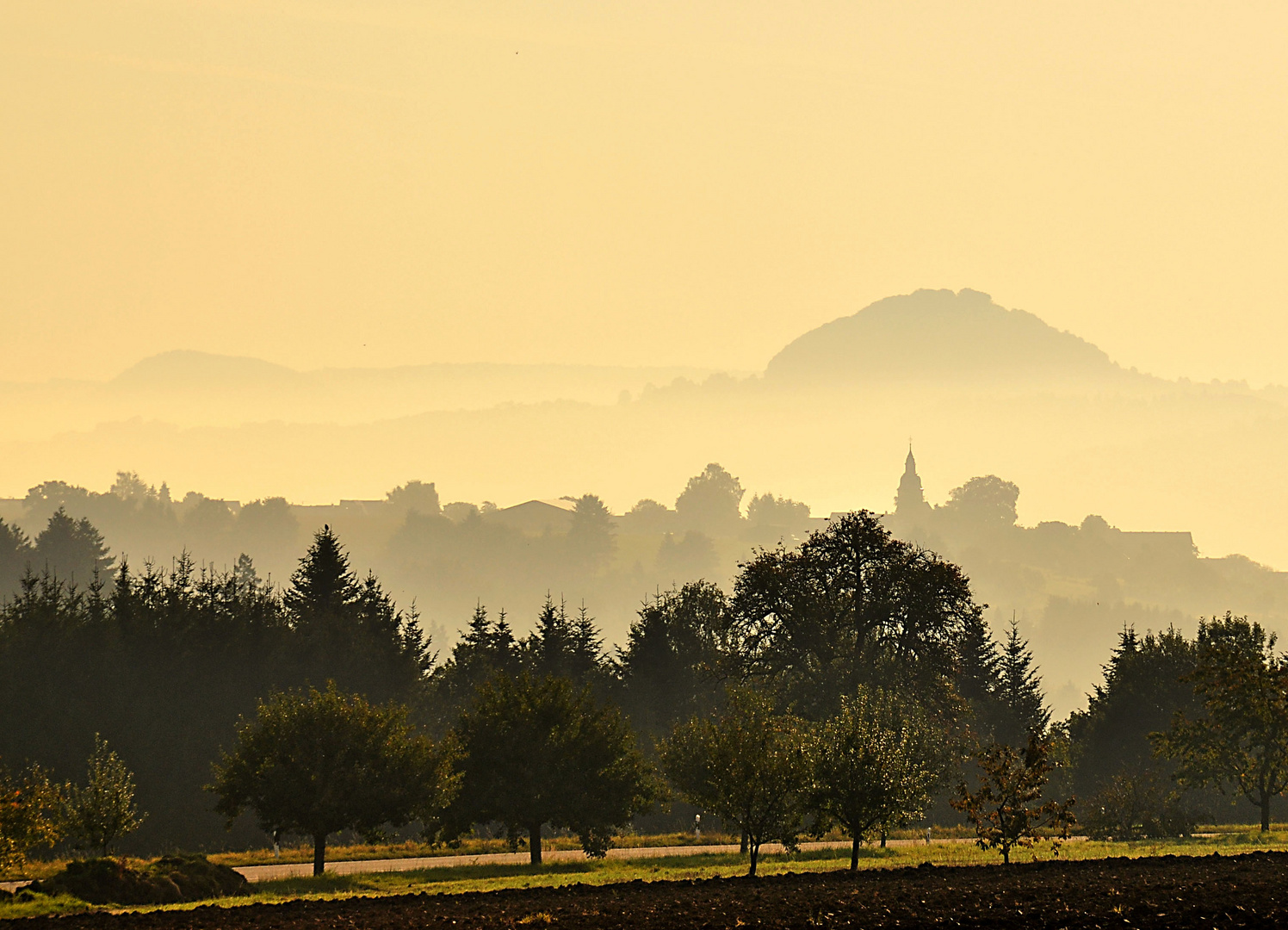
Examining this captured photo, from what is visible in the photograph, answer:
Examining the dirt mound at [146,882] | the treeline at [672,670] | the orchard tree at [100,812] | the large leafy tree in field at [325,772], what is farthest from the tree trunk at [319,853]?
the treeline at [672,670]

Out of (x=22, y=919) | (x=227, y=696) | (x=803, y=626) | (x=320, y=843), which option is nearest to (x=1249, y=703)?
(x=803, y=626)

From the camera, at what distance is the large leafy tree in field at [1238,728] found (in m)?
56.5

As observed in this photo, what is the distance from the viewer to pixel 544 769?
169ft

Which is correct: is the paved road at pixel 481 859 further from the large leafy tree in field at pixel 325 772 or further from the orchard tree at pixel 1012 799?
the orchard tree at pixel 1012 799

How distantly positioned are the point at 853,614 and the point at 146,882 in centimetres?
4941

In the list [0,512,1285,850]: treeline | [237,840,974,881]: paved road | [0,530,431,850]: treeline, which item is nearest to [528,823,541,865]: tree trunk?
[237,840,974,881]: paved road

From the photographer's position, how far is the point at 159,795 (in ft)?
278

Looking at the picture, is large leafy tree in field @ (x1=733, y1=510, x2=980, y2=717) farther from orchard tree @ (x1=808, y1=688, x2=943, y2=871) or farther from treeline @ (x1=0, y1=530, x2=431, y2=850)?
treeline @ (x1=0, y1=530, x2=431, y2=850)

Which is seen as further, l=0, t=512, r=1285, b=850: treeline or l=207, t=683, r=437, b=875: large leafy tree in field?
l=0, t=512, r=1285, b=850: treeline

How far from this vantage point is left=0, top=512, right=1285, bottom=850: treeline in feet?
248

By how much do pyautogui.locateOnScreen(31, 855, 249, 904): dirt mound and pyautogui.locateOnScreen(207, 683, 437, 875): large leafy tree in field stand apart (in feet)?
16.0

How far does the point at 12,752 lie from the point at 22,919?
5797 centimetres

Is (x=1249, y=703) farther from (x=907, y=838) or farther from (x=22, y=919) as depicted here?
(x=22, y=919)

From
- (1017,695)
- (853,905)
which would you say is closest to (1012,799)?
(853,905)
